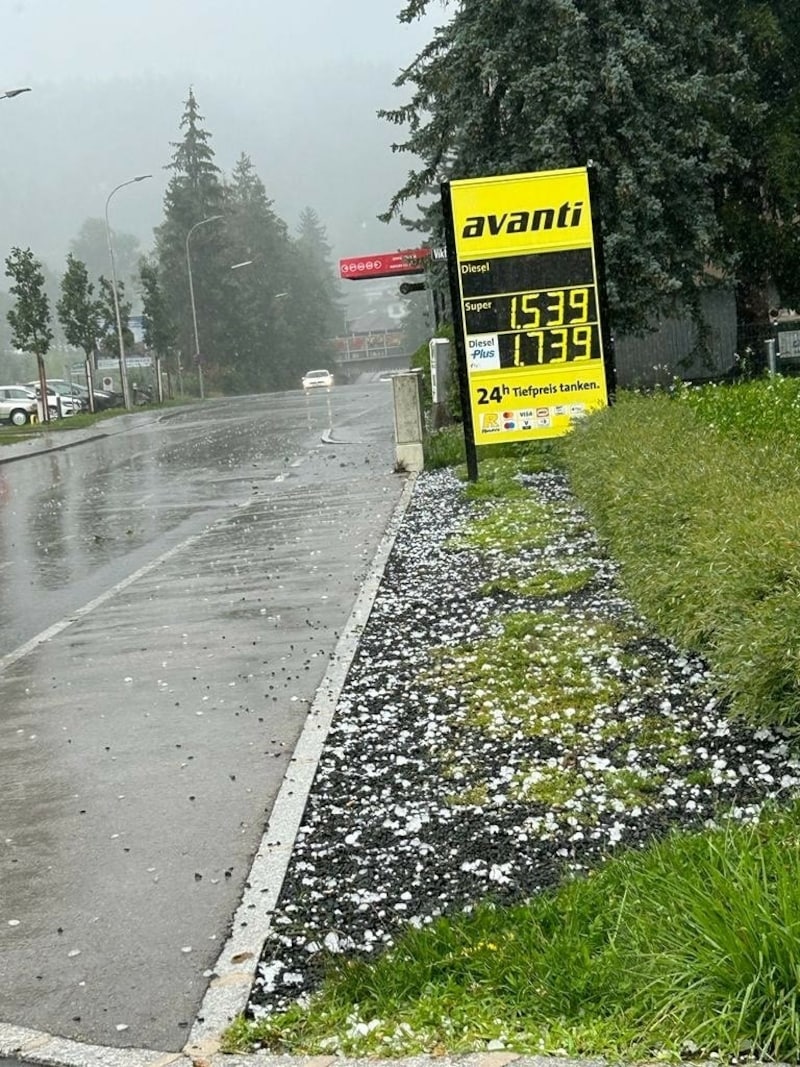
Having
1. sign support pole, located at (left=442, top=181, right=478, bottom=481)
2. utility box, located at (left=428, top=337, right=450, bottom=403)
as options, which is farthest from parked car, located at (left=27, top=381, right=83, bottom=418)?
sign support pole, located at (left=442, top=181, right=478, bottom=481)

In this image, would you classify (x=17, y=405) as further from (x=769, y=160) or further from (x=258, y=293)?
(x=258, y=293)

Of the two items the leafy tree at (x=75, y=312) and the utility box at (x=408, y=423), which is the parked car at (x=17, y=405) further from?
the utility box at (x=408, y=423)

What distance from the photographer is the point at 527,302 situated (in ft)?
52.4

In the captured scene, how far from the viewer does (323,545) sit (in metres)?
13.2

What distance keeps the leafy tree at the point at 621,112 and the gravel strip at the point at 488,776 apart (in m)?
18.3

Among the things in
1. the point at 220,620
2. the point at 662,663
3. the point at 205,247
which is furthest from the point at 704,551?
the point at 205,247

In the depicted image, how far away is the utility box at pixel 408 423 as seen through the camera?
61.4 feet

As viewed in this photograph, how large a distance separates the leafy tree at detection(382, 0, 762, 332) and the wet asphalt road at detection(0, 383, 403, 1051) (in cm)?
988

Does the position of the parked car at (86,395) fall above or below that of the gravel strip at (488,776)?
above

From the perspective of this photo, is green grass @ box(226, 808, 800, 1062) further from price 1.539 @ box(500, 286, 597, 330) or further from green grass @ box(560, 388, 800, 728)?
price 1.539 @ box(500, 286, 597, 330)

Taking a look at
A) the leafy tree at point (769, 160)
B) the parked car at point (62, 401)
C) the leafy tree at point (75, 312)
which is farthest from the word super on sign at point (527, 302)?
the leafy tree at point (75, 312)

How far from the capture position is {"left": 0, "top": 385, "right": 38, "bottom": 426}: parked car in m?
54.1

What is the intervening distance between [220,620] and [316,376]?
7051 cm

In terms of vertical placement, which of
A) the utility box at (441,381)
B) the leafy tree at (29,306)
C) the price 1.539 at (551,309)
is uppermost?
the leafy tree at (29,306)
